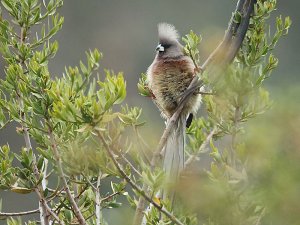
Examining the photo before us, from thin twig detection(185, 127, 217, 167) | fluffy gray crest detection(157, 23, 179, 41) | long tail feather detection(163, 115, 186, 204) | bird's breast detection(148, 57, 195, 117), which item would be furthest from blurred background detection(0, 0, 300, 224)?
thin twig detection(185, 127, 217, 167)

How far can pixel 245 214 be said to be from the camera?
50.4 inches

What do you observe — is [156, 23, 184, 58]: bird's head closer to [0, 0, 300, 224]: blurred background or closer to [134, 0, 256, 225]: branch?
[134, 0, 256, 225]: branch

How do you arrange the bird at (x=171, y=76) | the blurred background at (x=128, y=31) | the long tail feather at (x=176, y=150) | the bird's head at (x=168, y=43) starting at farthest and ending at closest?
the blurred background at (x=128, y=31)
the bird's head at (x=168, y=43)
the bird at (x=171, y=76)
the long tail feather at (x=176, y=150)

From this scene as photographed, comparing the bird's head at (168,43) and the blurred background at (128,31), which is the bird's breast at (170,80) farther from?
the blurred background at (128,31)

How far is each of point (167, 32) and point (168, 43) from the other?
0.26 ft

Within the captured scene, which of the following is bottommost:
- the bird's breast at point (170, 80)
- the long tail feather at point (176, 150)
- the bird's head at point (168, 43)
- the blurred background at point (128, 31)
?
the blurred background at point (128, 31)

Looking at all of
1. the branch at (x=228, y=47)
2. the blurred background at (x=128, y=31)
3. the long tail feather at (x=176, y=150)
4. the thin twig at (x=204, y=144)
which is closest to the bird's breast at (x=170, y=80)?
the long tail feather at (x=176, y=150)

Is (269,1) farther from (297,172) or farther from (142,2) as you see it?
(142,2)

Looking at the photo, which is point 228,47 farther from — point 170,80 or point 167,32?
point 167,32

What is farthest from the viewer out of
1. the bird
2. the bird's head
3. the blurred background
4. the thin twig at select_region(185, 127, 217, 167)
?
the blurred background

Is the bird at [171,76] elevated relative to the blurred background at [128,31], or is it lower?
elevated

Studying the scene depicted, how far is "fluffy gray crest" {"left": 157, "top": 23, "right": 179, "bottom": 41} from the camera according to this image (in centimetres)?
345

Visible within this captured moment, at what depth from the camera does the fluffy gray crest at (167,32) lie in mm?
3448

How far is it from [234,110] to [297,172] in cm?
78
